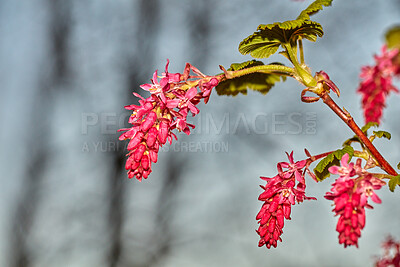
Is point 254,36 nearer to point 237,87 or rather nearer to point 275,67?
point 275,67

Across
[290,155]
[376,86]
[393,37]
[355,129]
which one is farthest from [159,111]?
[393,37]

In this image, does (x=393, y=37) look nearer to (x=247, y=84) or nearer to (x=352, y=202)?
(x=352, y=202)

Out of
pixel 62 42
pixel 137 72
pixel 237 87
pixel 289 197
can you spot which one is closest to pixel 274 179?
pixel 289 197

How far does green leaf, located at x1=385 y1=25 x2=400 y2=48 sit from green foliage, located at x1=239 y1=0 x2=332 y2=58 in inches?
33.3

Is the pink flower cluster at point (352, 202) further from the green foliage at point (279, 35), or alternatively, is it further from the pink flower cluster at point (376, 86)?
the green foliage at point (279, 35)

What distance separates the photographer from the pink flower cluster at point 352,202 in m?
1.01

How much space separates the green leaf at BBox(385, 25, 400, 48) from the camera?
0.38m

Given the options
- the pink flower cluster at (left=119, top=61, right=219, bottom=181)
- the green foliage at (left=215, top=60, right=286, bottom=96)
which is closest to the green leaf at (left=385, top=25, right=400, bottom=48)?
the pink flower cluster at (left=119, top=61, right=219, bottom=181)

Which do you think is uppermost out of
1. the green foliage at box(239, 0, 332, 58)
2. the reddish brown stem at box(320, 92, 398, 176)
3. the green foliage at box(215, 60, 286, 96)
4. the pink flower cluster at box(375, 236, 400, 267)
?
the green foliage at box(239, 0, 332, 58)

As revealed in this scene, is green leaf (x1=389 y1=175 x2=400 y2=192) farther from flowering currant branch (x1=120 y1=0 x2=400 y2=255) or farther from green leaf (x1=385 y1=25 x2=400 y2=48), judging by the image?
green leaf (x1=385 y1=25 x2=400 y2=48)

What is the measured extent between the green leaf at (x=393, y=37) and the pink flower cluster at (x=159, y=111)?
81 cm

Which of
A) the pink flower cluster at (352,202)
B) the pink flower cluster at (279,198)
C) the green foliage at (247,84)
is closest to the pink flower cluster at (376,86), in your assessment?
the pink flower cluster at (352,202)

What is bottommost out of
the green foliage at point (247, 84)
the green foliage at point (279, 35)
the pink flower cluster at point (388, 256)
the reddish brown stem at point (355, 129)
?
the pink flower cluster at point (388, 256)

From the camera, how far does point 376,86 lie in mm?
615
